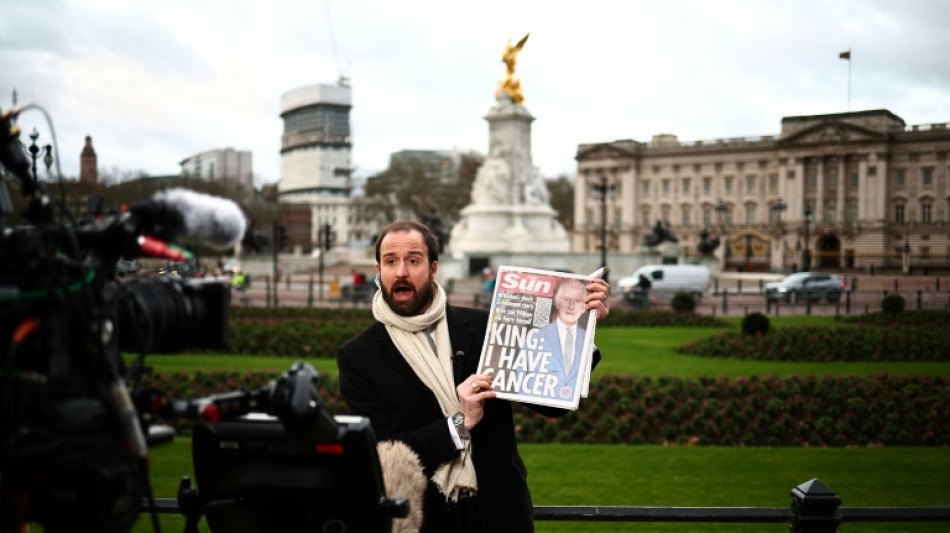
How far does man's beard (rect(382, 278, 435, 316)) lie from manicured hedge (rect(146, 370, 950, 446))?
715cm

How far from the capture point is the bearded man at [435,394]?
131 inches

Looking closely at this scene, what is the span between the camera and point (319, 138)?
152125 millimetres

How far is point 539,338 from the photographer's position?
3.42m

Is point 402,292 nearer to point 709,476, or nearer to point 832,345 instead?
point 709,476

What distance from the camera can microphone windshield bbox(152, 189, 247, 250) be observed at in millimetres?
2279

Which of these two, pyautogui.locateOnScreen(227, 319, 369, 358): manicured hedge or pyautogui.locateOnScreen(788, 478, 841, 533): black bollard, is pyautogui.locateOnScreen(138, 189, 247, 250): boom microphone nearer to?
pyautogui.locateOnScreen(788, 478, 841, 533): black bollard

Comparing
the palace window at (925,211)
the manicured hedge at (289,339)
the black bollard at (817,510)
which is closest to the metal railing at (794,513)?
the black bollard at (817,510)

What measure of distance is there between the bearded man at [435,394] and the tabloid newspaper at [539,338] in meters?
0.07

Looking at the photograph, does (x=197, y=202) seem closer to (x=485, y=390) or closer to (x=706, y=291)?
(x=485, y=390)

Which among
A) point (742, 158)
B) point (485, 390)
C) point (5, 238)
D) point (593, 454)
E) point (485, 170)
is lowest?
point (593, 454)

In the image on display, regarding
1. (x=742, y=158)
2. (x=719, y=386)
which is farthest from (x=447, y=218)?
(x=719, y=386)

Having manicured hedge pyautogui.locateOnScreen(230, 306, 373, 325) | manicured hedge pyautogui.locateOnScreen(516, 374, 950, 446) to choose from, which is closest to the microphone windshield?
manicured hedge pyautogui.locateOnScreen(516, 374, 950, 446)

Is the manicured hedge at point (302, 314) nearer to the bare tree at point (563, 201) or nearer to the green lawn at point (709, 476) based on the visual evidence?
the green lawn at point (709, 476)

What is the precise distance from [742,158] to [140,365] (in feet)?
348
